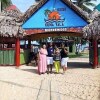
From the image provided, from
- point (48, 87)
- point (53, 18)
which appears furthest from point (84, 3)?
point (48, 87)

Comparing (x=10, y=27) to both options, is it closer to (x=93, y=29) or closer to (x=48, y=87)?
(x=93, y=29)

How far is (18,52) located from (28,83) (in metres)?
7.08

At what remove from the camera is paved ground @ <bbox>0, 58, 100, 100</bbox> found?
40.7 ft

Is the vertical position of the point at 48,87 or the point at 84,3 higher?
the point at 84,3

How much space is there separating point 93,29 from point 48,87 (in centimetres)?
729

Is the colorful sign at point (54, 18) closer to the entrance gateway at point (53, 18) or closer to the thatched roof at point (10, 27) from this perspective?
the entrance gateway at point (53, 18)

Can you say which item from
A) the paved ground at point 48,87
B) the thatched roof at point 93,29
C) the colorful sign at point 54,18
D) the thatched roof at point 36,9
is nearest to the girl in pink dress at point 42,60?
the paved ground at point 48,87

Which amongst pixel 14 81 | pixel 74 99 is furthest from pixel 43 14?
pixel 74 99

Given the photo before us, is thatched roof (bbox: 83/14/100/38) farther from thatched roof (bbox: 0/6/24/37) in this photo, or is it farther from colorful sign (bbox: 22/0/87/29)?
thatched roof (bbox: 0/6/24/37)

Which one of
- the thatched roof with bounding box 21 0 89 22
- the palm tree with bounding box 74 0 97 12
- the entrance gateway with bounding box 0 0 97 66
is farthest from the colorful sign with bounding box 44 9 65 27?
the palm tree with bounding box 74 0 97 12

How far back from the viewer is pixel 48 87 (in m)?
14.2

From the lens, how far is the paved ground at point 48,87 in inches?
488

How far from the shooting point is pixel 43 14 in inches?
862

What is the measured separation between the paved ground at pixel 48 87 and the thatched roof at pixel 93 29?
144 inches
